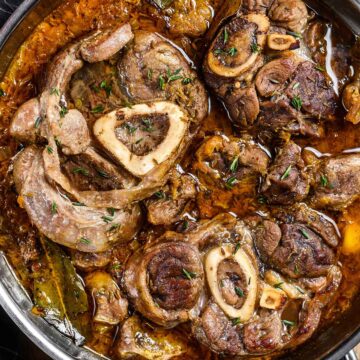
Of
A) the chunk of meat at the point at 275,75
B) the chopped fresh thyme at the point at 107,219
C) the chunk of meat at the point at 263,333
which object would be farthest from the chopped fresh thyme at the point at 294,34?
the chunk of meat at the point at 263,333

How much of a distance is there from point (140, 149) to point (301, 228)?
1.09 m

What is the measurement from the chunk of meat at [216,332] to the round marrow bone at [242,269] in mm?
54

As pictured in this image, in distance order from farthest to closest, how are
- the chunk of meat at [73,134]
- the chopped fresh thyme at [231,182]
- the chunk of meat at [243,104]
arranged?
the chopped fresh thyme at [231,182]
the chunk of meat at [243,104]
the chunk of meat at [73,134]

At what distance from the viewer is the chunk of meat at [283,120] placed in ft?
12.6

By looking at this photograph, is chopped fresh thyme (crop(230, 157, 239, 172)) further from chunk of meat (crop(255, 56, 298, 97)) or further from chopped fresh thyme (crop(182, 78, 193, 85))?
chopped fresh thyme (crop(182, 78, 193, 85))

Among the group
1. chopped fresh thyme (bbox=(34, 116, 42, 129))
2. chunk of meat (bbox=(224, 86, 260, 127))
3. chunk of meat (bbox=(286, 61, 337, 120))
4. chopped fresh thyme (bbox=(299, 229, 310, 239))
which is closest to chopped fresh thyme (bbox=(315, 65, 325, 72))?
chunk of meat (bbox=(286, 61, 337, 120))

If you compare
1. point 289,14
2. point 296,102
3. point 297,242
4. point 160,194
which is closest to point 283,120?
point 296,102

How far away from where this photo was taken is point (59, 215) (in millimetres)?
3803

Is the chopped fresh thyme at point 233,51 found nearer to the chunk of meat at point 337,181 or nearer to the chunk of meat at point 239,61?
the chunk of meat at point 239,61

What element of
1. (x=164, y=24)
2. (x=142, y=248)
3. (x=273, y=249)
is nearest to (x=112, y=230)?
(x=142, y=248)

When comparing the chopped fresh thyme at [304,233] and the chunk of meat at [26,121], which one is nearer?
the chunk of meat at [26,121]

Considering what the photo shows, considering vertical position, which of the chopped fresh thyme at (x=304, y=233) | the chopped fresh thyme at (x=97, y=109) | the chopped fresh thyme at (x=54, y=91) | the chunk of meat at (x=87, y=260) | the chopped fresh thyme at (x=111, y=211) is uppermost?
the chopped fresh thyme at (x=54, y=91)

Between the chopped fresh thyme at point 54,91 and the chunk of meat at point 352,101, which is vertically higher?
the chopped fresh thyme at point 54,91

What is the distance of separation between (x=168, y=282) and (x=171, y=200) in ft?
1.63
